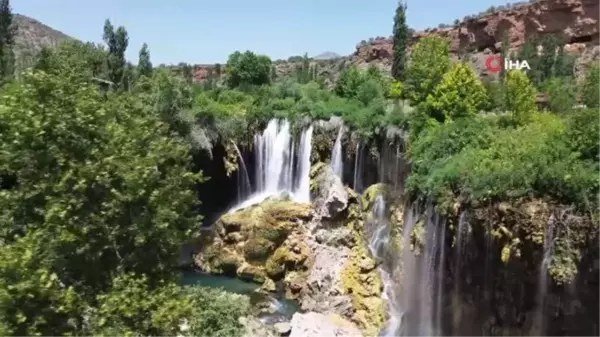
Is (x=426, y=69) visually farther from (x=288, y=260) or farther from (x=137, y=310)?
(x=137, y=310)

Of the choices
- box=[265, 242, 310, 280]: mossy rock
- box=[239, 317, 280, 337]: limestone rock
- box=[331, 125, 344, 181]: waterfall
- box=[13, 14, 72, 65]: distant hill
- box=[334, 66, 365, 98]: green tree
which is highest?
box=[13, 14, 72, 65]: distant hill

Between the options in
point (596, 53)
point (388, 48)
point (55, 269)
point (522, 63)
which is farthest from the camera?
point (388, 48)

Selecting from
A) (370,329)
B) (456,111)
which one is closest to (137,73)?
(456,111)

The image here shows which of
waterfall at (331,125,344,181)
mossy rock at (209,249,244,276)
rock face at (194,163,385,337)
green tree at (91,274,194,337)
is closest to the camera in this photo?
green tree at (91,274,194,337)

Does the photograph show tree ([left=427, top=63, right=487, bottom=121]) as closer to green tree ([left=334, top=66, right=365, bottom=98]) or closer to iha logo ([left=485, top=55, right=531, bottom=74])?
green tree ([left=334, top=66, right=365, bottom=98])

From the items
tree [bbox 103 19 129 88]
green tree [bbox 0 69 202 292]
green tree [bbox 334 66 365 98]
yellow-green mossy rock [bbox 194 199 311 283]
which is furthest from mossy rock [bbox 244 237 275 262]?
tree [bbox 103 19 129 88]

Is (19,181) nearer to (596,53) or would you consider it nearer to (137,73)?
(137,73)

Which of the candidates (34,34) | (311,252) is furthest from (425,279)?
(34,34)

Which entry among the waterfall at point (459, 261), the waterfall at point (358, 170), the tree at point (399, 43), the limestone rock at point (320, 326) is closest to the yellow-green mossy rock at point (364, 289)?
the limestone rock at point (320, 326)
